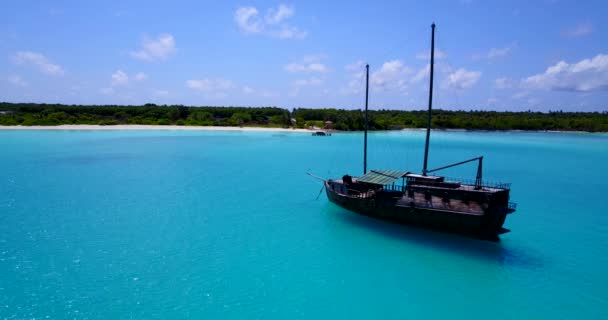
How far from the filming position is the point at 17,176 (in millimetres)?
42469

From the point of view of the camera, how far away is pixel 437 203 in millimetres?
24141

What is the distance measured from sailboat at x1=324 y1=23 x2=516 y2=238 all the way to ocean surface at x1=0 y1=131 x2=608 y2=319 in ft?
3.38

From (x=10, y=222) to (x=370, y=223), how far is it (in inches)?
1014

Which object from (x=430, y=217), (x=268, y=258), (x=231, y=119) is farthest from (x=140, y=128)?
(x=430, y=217)

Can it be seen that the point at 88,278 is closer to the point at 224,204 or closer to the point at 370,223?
the point at 224,204

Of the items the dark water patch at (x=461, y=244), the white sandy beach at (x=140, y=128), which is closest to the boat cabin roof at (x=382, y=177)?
the dark water patch at (x=461, y=244)

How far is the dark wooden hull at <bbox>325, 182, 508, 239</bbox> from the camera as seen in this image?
22797 mm

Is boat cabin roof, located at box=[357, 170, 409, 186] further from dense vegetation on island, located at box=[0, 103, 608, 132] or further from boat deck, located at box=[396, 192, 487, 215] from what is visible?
dense vegetation on island, located at box=[0, 103, 608, 132]

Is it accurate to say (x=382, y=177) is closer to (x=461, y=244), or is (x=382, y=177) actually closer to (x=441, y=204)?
(x=441, y=204)

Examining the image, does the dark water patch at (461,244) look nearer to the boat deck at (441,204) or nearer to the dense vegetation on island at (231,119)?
the boat deck at (441,204)

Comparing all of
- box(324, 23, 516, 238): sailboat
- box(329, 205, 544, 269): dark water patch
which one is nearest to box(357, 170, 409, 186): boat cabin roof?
box(324, 23, 516, 238): sailboat

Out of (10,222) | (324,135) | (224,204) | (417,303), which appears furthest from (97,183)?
(324,135)

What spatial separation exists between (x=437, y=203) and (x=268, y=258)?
37.2ft

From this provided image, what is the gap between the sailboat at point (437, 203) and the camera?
894 inches
